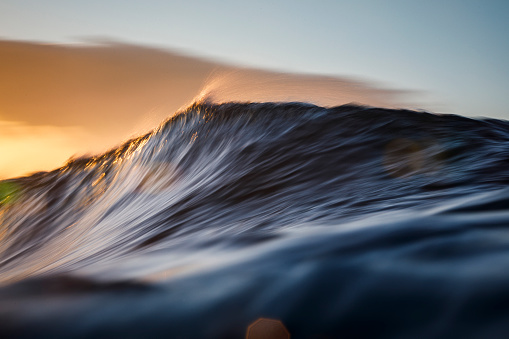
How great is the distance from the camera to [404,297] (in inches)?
37.3

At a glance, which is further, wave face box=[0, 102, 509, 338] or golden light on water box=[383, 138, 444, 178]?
golden light on water box=[383, 138, 444, 178]

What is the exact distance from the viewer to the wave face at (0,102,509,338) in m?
0.96

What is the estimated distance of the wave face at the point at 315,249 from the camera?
0.96 m

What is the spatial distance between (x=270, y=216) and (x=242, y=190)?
1.26 metres

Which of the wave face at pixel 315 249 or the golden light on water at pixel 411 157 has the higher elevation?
the golden light on water at pixel 411 157

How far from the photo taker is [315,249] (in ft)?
4.49

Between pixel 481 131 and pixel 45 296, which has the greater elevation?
pixel 481 131

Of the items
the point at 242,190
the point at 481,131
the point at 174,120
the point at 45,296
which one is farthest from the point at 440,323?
the point at 174,120

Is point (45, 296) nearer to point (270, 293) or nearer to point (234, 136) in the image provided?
point (270, 293)

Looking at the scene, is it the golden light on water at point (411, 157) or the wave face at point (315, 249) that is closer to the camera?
the wave face at point (315, 249)

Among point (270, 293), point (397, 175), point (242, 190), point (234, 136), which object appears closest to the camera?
point (270, 293)

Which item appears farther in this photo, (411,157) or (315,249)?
(411,157)

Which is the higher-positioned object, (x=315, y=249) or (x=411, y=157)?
(x=411, y=157)

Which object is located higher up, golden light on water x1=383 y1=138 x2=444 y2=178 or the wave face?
golden light on water x1=383 y1=138 x2=444 y2=178
